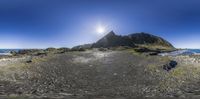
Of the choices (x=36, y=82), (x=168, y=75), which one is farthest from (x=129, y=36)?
(x=36, y=82)

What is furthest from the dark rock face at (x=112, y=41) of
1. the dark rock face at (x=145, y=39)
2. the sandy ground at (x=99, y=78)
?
the sandy ground at (x=99, y=78)

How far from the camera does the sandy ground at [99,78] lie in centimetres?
4566

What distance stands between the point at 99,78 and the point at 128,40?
76132 millimetres

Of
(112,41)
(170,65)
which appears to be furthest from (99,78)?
(112,41)

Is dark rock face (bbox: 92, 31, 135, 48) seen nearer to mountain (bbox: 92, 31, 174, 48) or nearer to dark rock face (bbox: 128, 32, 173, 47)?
mountain (bbox: 92, 31, 174, 48)

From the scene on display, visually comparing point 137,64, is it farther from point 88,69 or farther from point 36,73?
point 36,73

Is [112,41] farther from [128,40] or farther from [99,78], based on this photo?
[99,78]

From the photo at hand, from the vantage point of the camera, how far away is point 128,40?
5118 inches

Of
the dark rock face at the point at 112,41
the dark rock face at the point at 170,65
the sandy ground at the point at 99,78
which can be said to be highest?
the dark rock face at the point at 112,41

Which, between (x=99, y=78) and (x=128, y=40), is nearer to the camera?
(x=99, y=78)

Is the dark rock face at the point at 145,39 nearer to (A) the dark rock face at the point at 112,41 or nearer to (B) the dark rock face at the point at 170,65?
(A) the dark rock face at the point at 112,41

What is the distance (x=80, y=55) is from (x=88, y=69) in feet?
53.8

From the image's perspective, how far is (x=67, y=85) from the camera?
50.8m

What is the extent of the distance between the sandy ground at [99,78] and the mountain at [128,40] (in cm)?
5536
